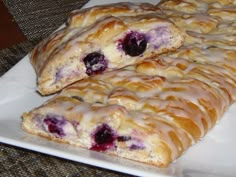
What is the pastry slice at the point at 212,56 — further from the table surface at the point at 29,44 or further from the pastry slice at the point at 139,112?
the table surface at the point at 29,44

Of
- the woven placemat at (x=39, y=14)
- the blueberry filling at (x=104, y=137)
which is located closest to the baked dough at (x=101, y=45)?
the blueberry filling at (x=104, y=137)

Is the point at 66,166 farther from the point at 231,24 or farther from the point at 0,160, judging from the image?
the point at 231,24

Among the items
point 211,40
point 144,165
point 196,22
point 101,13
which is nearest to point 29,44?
point 101,13

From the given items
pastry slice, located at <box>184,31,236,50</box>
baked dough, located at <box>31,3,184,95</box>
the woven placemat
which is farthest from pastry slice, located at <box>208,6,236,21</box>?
the woven placemat

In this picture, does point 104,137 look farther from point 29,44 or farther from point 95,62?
point 29,44

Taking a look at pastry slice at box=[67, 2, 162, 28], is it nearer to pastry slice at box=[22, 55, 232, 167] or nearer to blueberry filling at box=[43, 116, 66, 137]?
pastry slice at box=[22, 55, 232, 167]

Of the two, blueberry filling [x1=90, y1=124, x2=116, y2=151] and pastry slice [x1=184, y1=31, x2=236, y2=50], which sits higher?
blueberry filling [x1=90, y1=124, x2=116, y2=151]

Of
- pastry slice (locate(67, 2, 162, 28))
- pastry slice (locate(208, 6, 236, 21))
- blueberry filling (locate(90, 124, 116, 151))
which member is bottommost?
pastry slice (locate(208, 6, 236, 21))
